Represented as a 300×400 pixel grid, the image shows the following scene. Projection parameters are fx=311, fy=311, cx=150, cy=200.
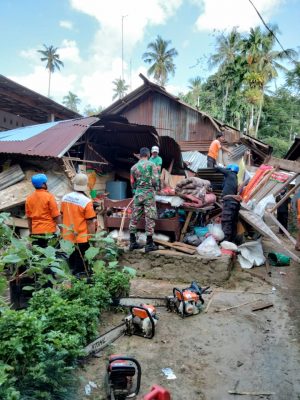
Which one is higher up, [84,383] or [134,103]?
[134,103]

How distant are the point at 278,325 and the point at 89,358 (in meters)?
2.56

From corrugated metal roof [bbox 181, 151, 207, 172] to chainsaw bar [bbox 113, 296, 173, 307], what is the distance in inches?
305

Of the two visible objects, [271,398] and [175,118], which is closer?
[271,398]

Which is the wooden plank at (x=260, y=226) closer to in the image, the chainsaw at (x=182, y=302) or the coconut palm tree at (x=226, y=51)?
the chainsaw at (x=182, y=302)

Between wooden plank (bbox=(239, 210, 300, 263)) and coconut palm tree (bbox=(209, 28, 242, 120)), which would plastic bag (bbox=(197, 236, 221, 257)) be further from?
coconut palm tree (bbox=(209, 28, 242, 120))

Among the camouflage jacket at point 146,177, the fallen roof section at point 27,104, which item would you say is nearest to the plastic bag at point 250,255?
the camouflage jacket at point 146,177

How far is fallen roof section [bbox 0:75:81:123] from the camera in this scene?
10000mm

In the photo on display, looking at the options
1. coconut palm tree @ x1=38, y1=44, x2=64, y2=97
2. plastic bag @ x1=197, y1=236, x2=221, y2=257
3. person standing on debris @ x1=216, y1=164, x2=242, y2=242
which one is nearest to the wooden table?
person standing on debris @ x1=216, y1=164, x2=242, y2=242

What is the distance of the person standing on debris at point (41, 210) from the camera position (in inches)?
173

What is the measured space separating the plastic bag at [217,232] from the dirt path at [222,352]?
1.65 m

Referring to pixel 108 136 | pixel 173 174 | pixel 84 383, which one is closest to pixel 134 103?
pixel 108 136

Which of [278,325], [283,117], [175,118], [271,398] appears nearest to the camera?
[271,398]

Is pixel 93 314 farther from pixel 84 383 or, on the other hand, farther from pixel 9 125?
pixel 9 125

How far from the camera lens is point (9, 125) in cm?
1300
